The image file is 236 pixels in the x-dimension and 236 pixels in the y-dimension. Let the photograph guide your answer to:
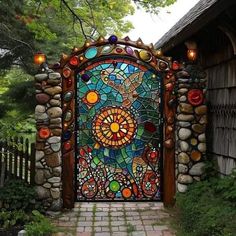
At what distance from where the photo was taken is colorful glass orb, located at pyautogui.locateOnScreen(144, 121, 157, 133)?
22.1 feet

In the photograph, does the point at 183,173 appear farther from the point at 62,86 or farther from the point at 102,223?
the point at 62,86

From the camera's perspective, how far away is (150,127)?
6.75m

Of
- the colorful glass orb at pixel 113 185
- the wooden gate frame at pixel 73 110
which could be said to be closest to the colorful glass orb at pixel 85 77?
the wooden gate frame at pixel 73 110

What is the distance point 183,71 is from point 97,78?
1.38 m

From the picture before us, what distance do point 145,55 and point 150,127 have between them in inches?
46.2

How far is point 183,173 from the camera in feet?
20.8

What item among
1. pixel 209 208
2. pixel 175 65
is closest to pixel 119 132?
pixel 175 65

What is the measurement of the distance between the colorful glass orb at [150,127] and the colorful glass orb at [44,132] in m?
1.58

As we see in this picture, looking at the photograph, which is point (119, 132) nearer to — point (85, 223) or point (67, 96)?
point (67, 96)

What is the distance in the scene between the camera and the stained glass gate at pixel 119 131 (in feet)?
21.9

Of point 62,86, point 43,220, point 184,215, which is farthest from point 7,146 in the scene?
point 184,215

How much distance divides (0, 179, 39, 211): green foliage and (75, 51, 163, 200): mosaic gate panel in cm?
89

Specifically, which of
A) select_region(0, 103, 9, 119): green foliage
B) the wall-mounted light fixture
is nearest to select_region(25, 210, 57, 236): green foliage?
the wall-mounted light fixture

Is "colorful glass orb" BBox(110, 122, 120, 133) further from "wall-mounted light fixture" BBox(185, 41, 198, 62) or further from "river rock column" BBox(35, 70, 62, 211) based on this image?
"wall-mounted light fixture" BBox(185, 41, 198, 62)
